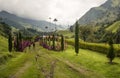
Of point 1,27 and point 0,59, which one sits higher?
point 1,27

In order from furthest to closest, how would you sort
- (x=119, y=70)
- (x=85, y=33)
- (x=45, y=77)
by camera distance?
(x=85, y=33) → (x=119, y=70) → (x=45, y=77)

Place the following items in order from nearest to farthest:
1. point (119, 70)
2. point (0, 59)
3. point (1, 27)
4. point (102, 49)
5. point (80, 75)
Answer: point (80, 75), point (119, 70), point (0, 59), point (102, 49), point (1, 27)

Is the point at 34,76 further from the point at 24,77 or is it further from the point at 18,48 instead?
the point at 18,48

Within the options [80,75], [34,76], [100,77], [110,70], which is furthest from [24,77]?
[110,70]

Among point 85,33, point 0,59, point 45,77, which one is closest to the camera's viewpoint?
point 45,77

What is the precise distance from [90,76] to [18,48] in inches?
3201

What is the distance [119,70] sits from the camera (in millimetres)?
46812

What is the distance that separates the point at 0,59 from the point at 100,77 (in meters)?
34.0

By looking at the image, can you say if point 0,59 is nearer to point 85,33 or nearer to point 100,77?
point 100,77

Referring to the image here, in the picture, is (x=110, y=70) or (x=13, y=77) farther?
(x=110, y=70)

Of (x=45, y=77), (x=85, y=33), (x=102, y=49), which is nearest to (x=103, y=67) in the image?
(x=45, y=77)

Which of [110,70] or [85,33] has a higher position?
[85,33]

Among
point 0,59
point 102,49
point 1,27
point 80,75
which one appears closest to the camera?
point 80,75

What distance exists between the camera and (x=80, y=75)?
43.6 meters
